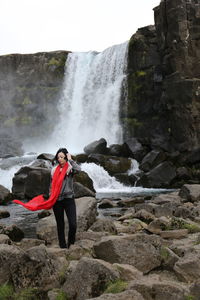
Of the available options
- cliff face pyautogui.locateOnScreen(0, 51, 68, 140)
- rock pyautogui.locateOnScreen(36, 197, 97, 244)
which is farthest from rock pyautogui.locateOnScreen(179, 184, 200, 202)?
cliff face pyautogui.locateOnScreen(0, 51, 68, 140)

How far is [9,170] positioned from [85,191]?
10.1 m

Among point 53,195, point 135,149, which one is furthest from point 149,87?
point 53,195

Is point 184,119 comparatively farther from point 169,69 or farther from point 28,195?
point 28,195

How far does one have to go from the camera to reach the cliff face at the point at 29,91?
50.1 meters

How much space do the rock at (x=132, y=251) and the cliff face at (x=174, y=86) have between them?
26.8m

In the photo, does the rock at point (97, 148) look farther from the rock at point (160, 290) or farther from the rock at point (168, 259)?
the rock at point (160, 290)

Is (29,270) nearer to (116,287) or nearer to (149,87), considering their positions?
(116,287)

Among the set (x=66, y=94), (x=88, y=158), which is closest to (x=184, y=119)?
(x=88, y=158)

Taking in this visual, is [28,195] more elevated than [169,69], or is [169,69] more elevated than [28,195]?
[169,69]

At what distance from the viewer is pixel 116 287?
512 cm

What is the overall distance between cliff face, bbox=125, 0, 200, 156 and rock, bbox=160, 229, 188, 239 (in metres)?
23.9

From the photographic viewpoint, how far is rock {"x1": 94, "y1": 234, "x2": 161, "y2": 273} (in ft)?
21.1

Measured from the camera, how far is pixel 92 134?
41938 millimetres

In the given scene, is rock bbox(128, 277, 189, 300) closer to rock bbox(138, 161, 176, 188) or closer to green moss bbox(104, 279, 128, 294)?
green moss bbox(104, 279, 128, 294)
